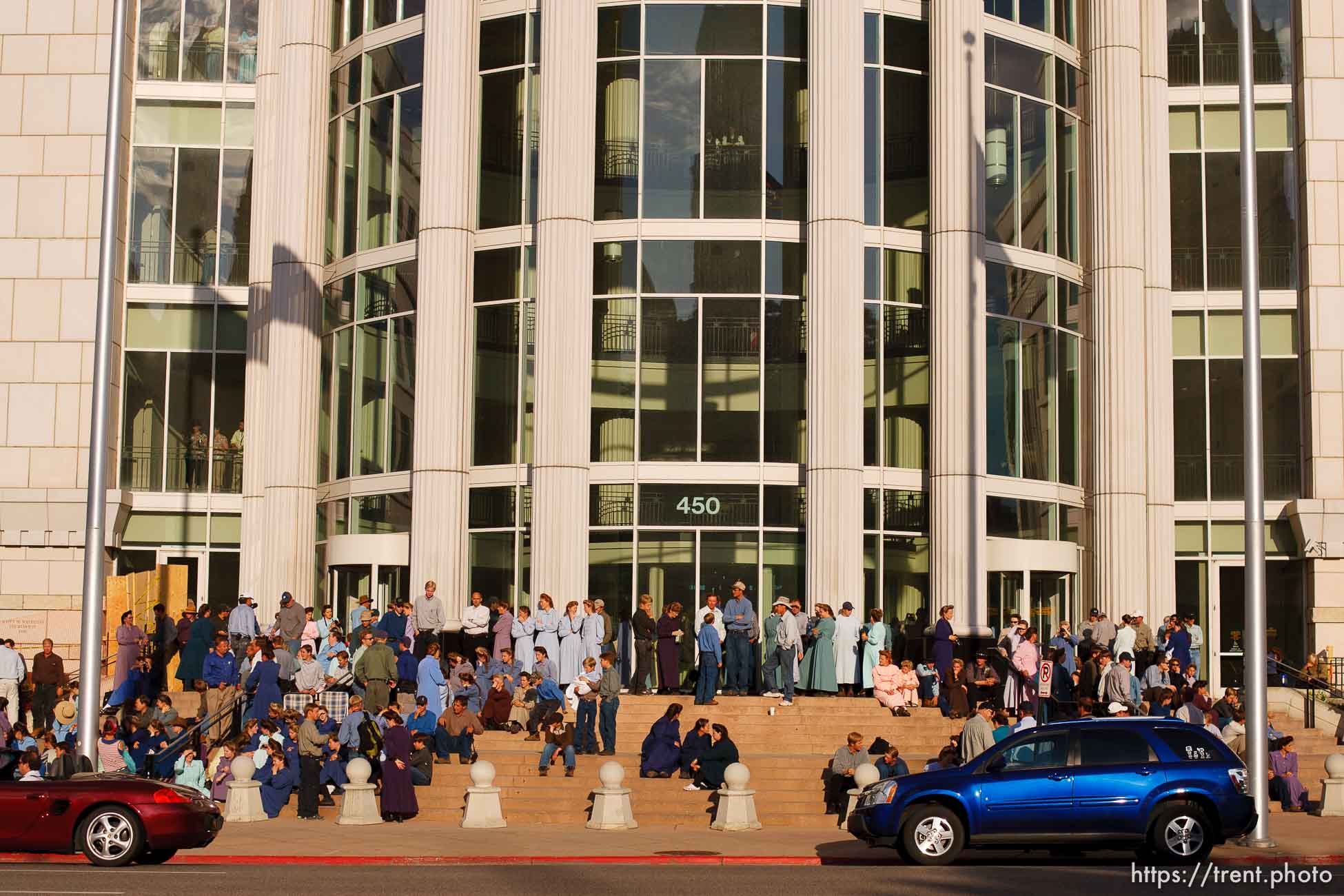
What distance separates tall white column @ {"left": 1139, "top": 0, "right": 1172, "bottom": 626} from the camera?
37.6 metres

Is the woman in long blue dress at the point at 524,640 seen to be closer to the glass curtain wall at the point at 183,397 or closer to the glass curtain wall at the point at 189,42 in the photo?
the glass curtain wall at the point at 183,397

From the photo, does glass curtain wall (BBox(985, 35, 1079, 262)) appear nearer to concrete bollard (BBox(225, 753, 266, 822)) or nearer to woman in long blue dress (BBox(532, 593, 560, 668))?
woman in long blue dress (BBox(532, 593, 560, 668))

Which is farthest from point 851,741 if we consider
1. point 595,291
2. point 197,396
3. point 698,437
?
point 197,396

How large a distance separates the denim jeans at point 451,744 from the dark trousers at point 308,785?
1944mm

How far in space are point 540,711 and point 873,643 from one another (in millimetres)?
6089

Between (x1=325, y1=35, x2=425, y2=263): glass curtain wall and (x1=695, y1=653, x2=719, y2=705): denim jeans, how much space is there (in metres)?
11.9

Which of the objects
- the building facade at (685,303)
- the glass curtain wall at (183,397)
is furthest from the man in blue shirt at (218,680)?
the glass curtain wall at (183,397)

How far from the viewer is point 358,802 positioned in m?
24.4

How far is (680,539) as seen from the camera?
32.9 metres

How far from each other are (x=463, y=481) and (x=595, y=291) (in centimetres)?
452

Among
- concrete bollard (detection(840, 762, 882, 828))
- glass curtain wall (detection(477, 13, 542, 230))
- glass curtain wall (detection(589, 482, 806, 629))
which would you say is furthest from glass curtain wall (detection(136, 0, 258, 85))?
concrete bollard (detection(840, 762, 882, 828))

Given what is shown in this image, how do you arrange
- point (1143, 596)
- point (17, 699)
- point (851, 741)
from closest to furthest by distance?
point (851, 741), point (17, 699), point (1143, 596)

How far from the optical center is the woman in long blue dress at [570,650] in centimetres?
2953

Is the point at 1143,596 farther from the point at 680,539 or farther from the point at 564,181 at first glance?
the point at 564,181
